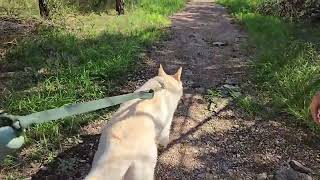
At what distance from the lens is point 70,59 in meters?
5.83

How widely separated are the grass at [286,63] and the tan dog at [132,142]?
74.1 inches

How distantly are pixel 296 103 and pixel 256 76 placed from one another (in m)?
1.10

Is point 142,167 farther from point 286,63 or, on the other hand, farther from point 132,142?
point 286,63

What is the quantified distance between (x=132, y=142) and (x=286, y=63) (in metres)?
3.73

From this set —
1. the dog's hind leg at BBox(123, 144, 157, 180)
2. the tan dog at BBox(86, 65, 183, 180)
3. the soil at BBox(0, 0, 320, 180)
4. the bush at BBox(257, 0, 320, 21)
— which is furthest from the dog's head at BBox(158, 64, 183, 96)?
the bush at BBox(257, 0, 320, 21)

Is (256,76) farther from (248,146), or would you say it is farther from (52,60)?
(52,60)

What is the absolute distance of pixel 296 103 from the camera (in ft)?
15.8

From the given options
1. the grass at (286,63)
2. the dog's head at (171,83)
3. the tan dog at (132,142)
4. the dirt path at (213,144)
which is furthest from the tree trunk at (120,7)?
the tan dog at (132,142)

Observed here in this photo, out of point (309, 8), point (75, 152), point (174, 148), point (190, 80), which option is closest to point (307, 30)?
point (309, 8)

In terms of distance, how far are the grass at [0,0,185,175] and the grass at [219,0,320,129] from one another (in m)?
1.85

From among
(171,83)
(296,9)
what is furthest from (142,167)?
(296,9)

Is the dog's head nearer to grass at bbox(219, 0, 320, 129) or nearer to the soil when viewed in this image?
the soil

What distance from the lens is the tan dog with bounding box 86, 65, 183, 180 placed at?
2604 millimetres

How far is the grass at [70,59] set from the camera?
4395mm
